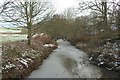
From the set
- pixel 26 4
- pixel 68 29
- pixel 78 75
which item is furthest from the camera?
pixel 68 29

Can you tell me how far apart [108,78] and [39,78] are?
4.46 m

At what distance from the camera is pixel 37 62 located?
17609 millimetres

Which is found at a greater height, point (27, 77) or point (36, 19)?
point (36, 19)

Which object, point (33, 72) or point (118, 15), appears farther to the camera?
point (118, 15)

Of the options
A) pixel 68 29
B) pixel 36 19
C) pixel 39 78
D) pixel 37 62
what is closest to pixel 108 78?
pixel 39 78

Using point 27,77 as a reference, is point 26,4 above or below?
above

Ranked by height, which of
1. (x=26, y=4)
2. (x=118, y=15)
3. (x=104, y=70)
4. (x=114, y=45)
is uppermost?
(x=26, y=4)

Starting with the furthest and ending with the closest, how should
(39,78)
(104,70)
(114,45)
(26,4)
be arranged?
(26,4) < (114,45) < (104,70) < (39,78)

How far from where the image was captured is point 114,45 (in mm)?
21234

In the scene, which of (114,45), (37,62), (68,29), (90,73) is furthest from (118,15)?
(68,29)

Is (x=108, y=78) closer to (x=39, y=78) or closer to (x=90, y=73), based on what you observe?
(x=90, y=73)

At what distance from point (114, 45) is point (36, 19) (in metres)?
9.39

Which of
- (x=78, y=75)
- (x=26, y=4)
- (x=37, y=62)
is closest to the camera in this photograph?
(x=78, y=75)

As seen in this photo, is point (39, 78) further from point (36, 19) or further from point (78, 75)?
point (36, 19)
